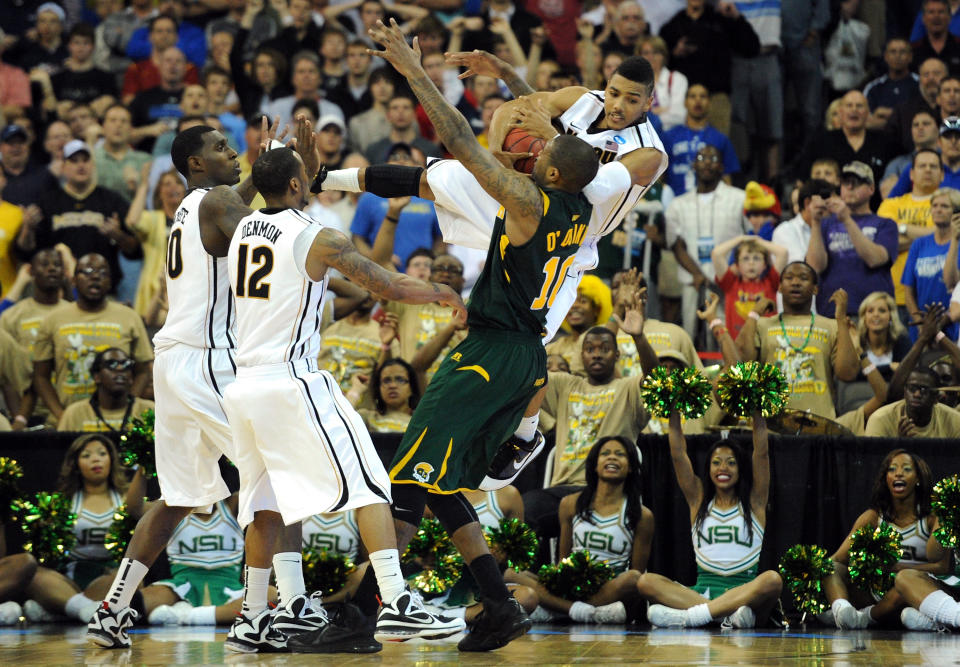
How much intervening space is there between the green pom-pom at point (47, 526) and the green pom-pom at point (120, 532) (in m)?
0.44

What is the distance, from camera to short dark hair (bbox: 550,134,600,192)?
6723 mm

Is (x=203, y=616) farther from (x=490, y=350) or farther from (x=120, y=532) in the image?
(x=490, y=350)

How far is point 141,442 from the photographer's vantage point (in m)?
8.89

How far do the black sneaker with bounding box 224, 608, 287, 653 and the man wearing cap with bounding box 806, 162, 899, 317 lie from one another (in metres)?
6.40

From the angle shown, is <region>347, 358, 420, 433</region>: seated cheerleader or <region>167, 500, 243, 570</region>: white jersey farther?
<region>347, 358, 420, 433</region>: seated cheerleader

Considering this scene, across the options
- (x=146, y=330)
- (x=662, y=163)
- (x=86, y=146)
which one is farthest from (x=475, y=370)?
(x=86, y=146)

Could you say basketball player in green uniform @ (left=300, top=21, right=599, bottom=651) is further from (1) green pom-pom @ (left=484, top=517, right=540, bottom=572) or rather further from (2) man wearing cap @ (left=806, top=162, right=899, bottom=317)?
(2) man wearing cap @ (left=806, top=162, right=899, bottom=317)

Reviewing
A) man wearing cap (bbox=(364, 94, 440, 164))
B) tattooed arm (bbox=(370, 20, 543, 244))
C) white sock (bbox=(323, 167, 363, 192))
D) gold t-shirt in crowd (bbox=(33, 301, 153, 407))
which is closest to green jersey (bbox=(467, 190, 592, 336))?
tattooed arm (bbox=(370, 20, 543, 244))

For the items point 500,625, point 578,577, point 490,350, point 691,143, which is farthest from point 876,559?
point 691,143

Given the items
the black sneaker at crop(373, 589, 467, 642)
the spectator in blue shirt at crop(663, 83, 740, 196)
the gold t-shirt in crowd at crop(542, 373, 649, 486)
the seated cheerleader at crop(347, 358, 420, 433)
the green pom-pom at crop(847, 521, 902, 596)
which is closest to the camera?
the black sneaker at crop(373, 589, 467, 642)

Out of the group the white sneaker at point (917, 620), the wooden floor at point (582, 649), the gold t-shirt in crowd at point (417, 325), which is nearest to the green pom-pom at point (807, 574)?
the wooden floor at point (582, 649)

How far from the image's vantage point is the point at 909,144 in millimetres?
13289

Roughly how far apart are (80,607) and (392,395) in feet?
8.81

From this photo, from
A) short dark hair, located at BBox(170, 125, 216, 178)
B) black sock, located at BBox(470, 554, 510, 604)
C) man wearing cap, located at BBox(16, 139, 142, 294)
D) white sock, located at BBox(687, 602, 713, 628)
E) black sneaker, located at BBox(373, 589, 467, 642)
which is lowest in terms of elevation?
white sock, located at BBox(687, 602, 713, 628)
